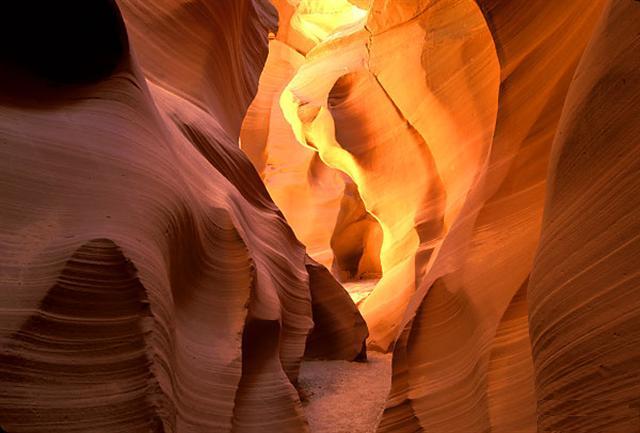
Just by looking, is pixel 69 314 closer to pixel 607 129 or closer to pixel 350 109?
pixel 607 129

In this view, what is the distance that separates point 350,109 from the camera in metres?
9.20

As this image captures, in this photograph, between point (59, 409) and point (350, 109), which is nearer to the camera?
point (59, 409)

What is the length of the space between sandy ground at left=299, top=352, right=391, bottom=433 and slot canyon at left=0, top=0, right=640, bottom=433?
31mm

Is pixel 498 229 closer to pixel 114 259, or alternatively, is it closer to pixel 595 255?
pixel 595 255

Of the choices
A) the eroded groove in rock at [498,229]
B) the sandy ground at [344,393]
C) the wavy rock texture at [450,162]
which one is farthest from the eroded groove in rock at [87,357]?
the sandy ground at [344,393]

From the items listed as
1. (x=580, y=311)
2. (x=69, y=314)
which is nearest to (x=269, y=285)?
(x=69, y=314)

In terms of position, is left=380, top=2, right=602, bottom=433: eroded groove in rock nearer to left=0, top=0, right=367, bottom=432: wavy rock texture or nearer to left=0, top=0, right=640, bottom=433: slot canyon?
left=0, top=0, right=640, bottom=433: slot canyon

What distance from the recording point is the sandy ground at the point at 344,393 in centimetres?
378

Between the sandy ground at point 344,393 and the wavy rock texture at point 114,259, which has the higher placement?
the wavy rock texture at point 114,259

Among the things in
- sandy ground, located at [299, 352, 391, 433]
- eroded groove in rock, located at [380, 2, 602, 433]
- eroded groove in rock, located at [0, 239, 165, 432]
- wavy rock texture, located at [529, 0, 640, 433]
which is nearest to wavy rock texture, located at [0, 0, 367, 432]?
eroded groove in rock, located at [0, 239, 165, 432]

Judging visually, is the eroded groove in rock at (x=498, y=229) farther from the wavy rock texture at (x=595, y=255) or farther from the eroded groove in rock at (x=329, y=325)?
the eroded groove in rock at (x=329, y=325)

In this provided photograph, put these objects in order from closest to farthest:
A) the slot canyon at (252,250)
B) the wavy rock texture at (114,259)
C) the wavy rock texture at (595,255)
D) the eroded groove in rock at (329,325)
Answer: the wavy rock texture at (595,255) → the slot canyon at (252,250) → the wavy rock texture at (114,259) → the eroded groove in rock at (329,325)

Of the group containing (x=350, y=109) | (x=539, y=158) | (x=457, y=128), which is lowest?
(x=350, y=109)

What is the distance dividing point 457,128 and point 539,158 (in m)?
3.54
